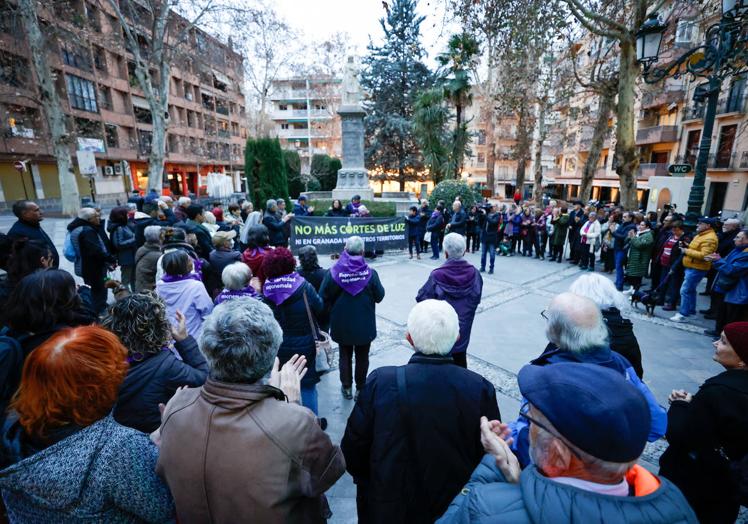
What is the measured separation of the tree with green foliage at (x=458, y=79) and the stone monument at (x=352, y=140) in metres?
6.42

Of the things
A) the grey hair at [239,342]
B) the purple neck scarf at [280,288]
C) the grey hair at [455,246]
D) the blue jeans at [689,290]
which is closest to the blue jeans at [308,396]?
the purple neck scarf at [280,288]

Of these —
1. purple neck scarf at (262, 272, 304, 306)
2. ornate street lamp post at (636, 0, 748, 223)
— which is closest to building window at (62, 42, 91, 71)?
purple neck scarf at (262, 272, 304, 306)

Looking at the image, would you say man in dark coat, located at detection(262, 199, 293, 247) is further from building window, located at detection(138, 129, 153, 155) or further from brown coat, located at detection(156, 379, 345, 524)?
building window, located at detection(138, 129, 153, 155)

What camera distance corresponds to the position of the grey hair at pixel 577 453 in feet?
3.34

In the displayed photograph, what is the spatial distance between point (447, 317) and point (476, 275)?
220cm

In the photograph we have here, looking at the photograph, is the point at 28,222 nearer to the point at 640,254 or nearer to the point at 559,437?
the point at 559,437

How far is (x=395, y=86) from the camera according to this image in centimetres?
2898

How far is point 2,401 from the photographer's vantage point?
6.08ft

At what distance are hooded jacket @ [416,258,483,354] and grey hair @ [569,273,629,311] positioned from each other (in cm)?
135

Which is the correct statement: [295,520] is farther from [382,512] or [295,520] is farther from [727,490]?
[727,490]

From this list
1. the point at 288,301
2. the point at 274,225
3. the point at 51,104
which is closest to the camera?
the point at 288,301

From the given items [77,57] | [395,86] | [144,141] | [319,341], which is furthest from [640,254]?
[144,141]

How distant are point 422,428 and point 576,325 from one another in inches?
40.8

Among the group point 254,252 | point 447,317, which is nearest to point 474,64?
point 254,252
